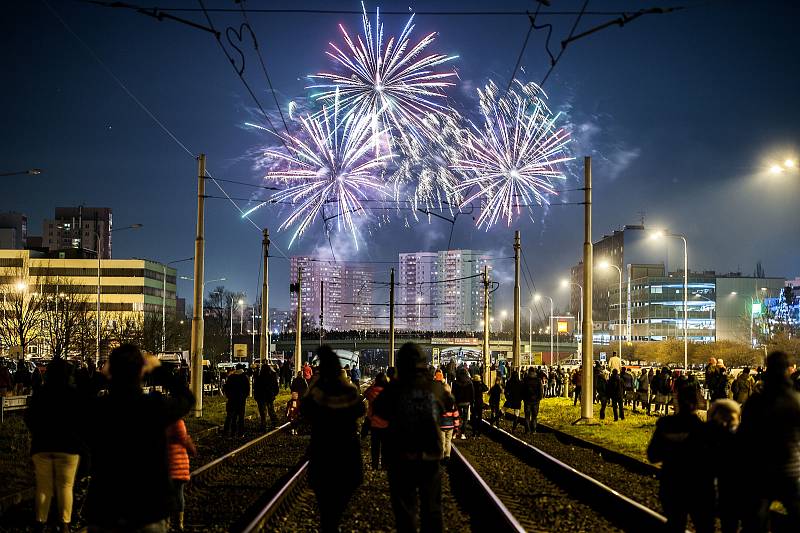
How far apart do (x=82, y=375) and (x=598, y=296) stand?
17158 cm

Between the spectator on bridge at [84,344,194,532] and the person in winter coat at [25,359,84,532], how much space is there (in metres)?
3.29

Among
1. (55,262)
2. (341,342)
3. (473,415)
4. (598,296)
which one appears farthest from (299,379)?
(598,296)

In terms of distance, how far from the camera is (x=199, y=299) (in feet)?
93.4

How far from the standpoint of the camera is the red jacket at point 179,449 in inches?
339

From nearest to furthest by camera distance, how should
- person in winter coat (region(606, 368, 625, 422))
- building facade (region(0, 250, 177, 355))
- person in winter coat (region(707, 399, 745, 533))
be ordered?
person in winter coat (region(707, 399, 745, 533)) < person in winter coat (region(606, 368, 625, 422)) < building facade (region(0, 250, 177, 355))

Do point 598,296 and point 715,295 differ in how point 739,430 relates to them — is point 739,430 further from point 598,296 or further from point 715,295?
point 598,296

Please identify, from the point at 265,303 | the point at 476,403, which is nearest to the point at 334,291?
the point at 265,303

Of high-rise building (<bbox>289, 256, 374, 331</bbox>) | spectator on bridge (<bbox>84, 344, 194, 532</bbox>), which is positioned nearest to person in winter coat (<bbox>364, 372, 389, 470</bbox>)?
spectator on bridge (<bbox>84, 344, 194, 532</bbox>)

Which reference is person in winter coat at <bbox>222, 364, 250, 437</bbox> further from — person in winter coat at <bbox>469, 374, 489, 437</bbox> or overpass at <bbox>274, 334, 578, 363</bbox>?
overpass at <bbox>274, 334, 578, 363</bbox>

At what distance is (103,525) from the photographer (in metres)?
5.36

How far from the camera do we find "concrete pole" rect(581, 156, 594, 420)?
2680cm

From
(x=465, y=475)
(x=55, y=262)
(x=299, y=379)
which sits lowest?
(x=465, y=475)

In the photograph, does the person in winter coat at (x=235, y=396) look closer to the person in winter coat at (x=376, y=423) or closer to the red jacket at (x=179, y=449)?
the person in winter coat at (x=376, y=423)

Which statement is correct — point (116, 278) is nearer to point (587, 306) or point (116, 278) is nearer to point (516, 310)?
point (516, 310)
